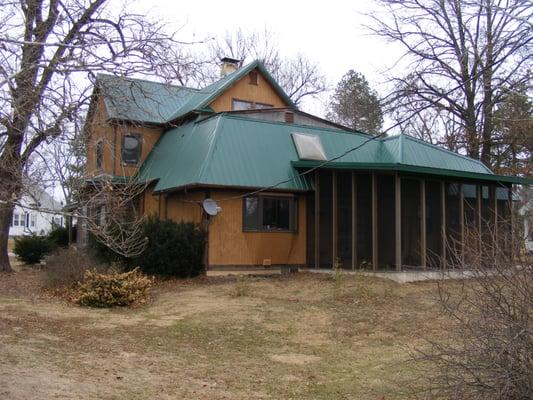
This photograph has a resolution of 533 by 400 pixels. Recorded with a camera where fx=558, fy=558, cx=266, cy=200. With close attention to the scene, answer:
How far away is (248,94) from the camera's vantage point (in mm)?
23328

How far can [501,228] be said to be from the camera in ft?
19.0

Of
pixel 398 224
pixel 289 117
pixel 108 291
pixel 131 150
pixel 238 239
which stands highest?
pixel 289 117

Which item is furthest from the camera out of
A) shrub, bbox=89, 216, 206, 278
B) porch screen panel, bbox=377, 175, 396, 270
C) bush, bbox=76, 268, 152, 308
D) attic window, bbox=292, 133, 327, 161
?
attic window, bbox=292, 133, 327, 161

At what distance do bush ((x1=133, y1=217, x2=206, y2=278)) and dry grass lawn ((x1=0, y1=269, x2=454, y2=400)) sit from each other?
1286mm

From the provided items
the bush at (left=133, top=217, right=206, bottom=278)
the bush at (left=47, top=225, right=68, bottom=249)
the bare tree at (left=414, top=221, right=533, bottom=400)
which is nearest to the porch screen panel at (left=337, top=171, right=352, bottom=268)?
the bush at (left=133, top=217, right=206, bottom=278)

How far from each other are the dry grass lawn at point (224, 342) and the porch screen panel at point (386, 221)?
272 cm

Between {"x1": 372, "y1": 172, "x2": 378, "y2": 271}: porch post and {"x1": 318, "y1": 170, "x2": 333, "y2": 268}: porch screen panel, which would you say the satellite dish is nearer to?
{"x1": 318, "y1": 170, "x2": 333, "y2": 268}: porch screen panel

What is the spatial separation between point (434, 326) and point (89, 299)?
7407mm

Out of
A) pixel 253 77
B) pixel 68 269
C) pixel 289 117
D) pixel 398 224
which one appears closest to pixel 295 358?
pixel 68 269

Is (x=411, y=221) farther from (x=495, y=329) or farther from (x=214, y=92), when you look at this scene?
(x=495, y=329)

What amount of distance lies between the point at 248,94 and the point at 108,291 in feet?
42.2

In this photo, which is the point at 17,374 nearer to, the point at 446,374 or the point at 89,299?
the point at 446,374

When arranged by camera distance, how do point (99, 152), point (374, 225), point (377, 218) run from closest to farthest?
point (374, 225), point (377, 218), point (99, 152)

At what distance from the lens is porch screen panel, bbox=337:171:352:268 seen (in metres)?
18.1
